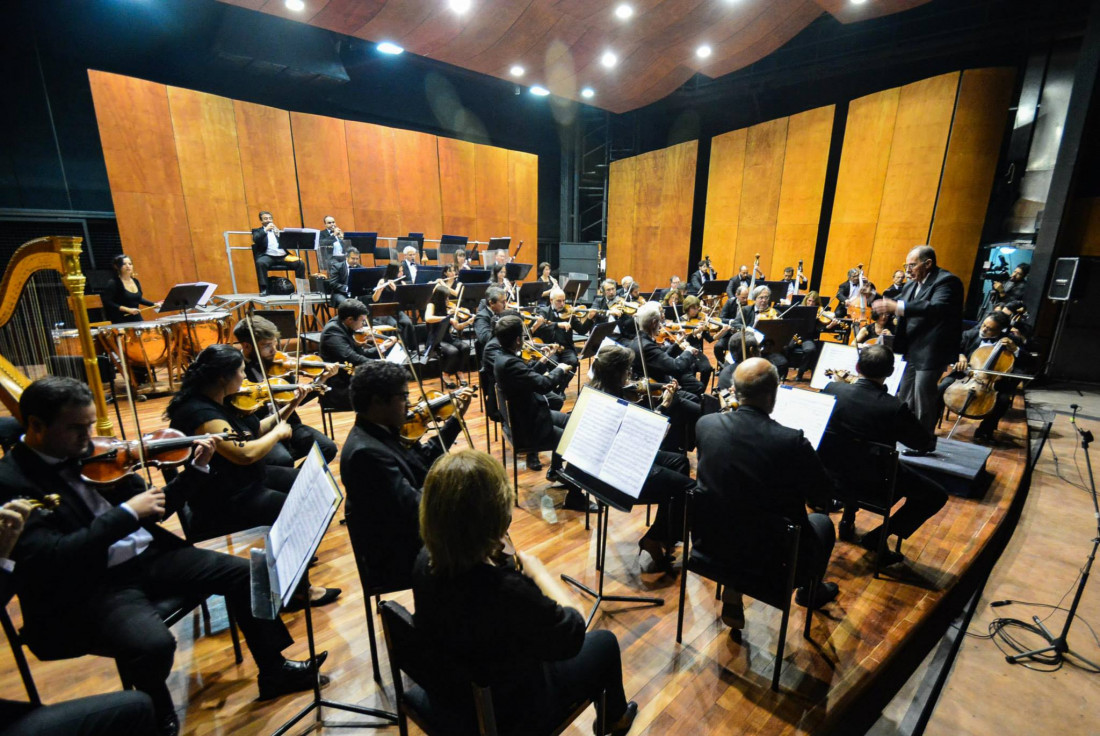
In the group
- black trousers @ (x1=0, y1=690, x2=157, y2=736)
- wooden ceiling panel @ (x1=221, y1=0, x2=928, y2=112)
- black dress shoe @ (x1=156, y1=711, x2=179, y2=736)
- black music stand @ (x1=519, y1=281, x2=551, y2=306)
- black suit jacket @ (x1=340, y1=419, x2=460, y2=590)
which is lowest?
black dress shoe @ (x1=156, y1=711, x2=179, y2=736)

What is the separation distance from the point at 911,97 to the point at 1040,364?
5.10m

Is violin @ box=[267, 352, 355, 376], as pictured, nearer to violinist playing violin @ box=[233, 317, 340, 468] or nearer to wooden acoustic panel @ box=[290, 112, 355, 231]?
violinist playing violin @ box=[233, 317, 340, 468]

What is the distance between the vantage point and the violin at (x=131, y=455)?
1.90 m

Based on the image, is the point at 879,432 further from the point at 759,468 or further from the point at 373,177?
the point at 373,177

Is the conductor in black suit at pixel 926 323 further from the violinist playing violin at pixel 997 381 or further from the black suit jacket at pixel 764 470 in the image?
the black suit jacket at pixel 764 470

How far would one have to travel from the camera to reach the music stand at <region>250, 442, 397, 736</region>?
1.56 meters

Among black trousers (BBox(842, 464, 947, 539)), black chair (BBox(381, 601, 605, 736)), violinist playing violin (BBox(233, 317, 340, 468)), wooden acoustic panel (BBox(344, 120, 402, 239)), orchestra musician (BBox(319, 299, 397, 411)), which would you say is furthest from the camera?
wooden acoustic panel (BBox(344, 120, 402, 239))

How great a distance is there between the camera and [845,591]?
2.89 meters

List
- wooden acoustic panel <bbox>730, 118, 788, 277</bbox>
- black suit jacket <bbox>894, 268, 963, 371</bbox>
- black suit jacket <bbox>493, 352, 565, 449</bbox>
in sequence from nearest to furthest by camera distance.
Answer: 1. black suit jacket <bbox>493, 352, 565, 449</bbox>
2. black suit jacket <bbox>894, 268, 963, 371</bbox>
3. wooden acoustic panel <bbox>730, 118, 788, 277</bbox>

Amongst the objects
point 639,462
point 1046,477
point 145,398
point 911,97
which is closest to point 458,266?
point 145,398

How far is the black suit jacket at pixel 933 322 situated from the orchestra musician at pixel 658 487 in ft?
8.58

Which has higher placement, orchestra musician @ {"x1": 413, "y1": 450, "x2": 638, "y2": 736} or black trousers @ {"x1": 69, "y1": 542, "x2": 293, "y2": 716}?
orchestra musician @ {"x1": 413, "y1": 450, "x2": 638, "y2": 736}

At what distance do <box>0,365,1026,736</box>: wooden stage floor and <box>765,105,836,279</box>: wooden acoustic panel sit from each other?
29.1 ft

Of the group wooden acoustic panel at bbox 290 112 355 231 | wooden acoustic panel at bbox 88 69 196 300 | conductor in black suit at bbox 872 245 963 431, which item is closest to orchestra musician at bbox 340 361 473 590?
conductor in black suit at bbox 872 245 963 431
